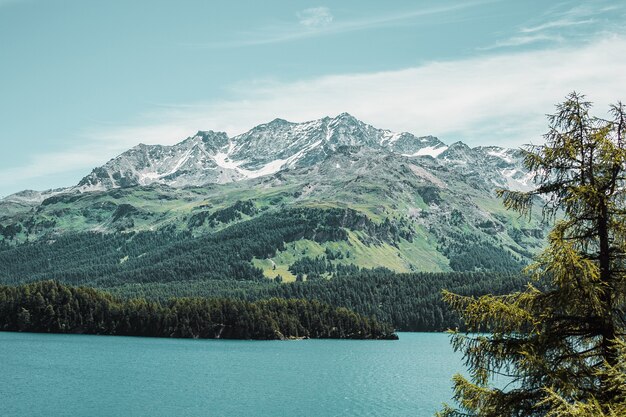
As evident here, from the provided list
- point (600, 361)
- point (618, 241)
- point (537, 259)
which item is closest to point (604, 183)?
point (618, 241)

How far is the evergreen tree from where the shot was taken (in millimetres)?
18078

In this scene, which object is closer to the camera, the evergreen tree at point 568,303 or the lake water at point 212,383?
the evergreen tree at point 568,303

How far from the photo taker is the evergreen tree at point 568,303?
59.3ft

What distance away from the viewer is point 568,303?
1873cm

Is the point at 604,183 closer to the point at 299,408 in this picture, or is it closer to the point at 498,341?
the point at 498,341

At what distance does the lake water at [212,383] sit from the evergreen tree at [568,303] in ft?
287

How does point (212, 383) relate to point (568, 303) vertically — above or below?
below

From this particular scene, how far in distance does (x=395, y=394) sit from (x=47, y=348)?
114997 mm

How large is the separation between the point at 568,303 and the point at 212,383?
12360 centimetres

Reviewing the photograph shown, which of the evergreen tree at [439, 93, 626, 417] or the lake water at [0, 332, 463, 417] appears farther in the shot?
the lake water at [0, 332, 463, 417]

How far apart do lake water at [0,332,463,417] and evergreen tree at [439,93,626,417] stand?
87473 millimetres

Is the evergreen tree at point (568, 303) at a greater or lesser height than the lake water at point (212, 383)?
greater

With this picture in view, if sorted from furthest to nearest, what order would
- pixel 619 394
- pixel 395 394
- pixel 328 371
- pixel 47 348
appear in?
pixel 47 348, pixel 328 371, pixel 395 394, pixel 619 394

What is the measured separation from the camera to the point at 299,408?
108875 mm
